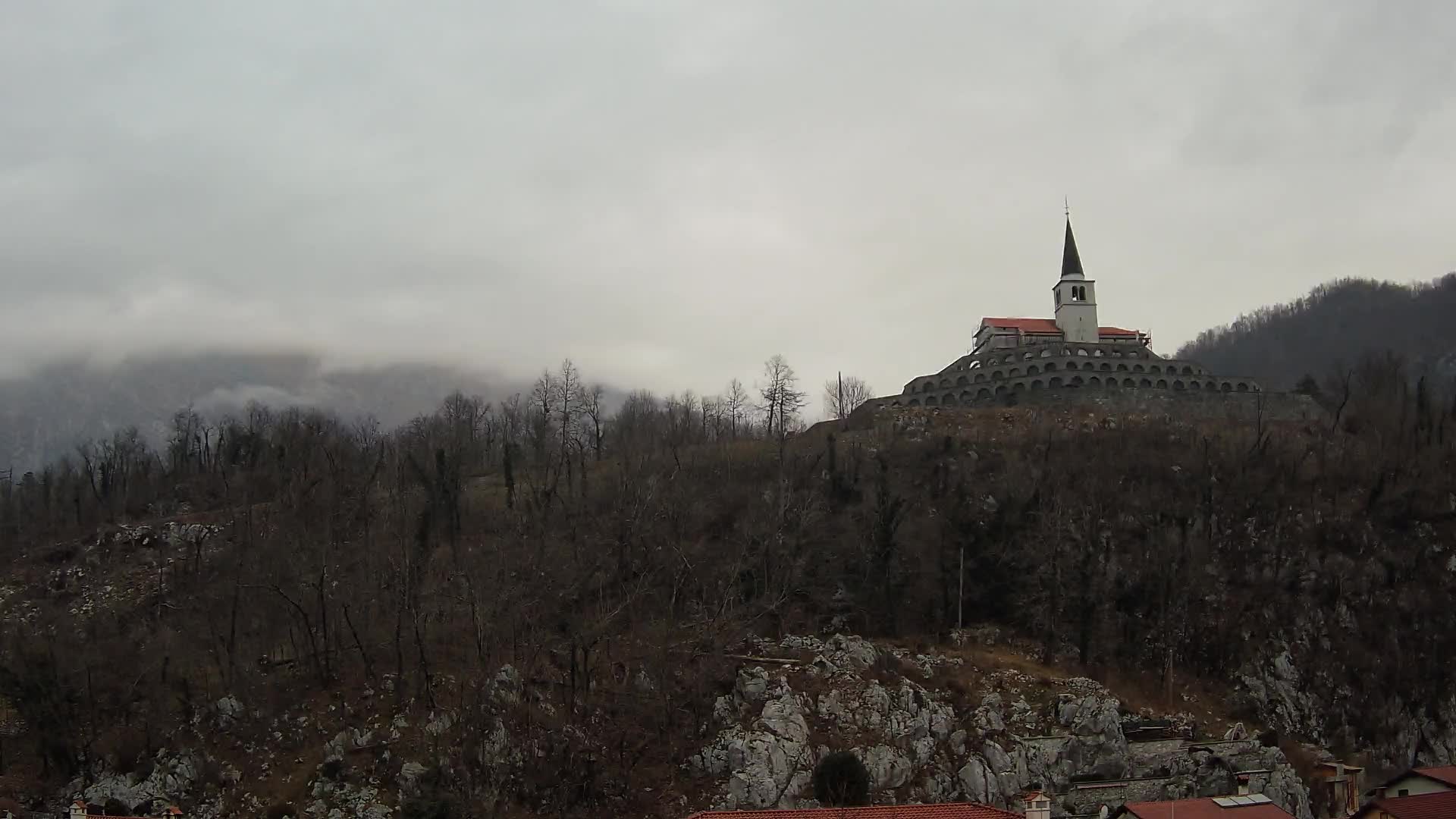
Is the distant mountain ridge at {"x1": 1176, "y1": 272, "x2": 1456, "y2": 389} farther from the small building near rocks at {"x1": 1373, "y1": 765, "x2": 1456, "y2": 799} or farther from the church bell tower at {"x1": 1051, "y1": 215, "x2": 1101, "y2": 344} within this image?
the small building near rocks at {"x1": 1373, "y1": 765, "x2": 1456, "y2": 799}

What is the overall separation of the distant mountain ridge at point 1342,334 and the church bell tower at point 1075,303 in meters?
42.0

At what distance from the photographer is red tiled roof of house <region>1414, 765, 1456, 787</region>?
109ft

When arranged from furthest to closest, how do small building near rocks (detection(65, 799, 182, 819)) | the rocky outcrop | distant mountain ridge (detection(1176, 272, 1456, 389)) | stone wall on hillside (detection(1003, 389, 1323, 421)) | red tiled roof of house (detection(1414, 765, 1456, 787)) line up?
1. distant mountain ridge (detection(1176, 272, 1456, 389))
2. stone wall on hillside (detection(1003, 389, 1323, 421))
3. the rocky outcrop
4. small building near rocks (detection(65, 799, 182, 819))
5. red tiled roof of house (detection(1414, 765, 1456, 787))

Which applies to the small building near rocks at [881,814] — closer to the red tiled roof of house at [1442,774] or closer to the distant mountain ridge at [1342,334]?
the red tiled roof of house at [1442,774]

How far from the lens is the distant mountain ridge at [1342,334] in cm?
12838

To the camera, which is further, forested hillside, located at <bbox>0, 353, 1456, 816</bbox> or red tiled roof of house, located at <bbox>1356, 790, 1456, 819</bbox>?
forested hillside, located at <bbox>0, 353, 1456, 816</bbox>

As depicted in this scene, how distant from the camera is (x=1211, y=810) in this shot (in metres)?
29.3

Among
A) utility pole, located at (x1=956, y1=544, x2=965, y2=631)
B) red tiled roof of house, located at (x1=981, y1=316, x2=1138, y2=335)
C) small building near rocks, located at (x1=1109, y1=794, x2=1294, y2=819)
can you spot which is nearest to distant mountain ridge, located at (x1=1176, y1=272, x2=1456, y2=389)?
red tiled roof of house, located at (x1=981, y1=316, x2=1138, y2=335)

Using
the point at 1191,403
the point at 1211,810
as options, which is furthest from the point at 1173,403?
the point at 1211,810

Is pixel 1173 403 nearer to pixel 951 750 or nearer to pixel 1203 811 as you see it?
pixel 951 750

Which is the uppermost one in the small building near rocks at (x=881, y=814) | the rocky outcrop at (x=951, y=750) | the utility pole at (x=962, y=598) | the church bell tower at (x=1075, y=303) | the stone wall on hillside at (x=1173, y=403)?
the church bell tower at (x=1075, y=303)

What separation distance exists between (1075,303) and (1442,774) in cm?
5850

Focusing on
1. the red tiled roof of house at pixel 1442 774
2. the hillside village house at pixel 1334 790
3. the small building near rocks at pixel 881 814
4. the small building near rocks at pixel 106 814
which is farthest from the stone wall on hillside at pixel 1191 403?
the small building near rocks at pixel 106 814

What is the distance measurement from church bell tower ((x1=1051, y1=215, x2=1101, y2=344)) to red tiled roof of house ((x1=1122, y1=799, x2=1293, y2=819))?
60796 millimetres
